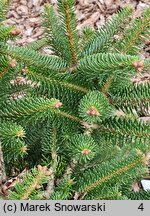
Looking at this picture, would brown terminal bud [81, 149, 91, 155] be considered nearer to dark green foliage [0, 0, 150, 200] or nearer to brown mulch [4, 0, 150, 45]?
dark green foliage [0, 0, 150, 200]

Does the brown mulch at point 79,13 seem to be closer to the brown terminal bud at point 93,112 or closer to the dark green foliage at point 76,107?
the dark green foliage at point 76,107

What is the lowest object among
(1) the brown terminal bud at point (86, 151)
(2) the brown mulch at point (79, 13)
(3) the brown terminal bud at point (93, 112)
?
(1) the brown terminal bud at point (86, 151)

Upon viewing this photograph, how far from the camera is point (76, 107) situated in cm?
152

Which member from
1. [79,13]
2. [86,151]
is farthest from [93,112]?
[79,13]

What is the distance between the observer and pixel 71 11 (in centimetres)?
145

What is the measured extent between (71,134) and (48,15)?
18.1 inches

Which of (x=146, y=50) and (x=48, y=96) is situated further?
(x=146, y=50)

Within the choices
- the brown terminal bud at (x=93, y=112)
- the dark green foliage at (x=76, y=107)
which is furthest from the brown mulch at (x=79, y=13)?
the brown terminal bud at (x=93, y=112)

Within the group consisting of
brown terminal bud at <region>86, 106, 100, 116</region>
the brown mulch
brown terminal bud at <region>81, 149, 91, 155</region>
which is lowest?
brown terminal bud at <region>81, 149, 91, 155</region>

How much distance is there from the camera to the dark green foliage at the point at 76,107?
4.46 feet

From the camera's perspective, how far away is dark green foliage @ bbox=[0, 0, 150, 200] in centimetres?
136

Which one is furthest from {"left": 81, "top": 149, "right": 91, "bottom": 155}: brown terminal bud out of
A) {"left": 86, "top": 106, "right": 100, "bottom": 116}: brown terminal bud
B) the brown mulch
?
the brown mulch

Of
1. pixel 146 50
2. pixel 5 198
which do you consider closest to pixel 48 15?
pixel 5 198

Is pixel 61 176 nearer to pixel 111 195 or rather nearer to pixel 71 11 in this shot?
pixel 111 195
